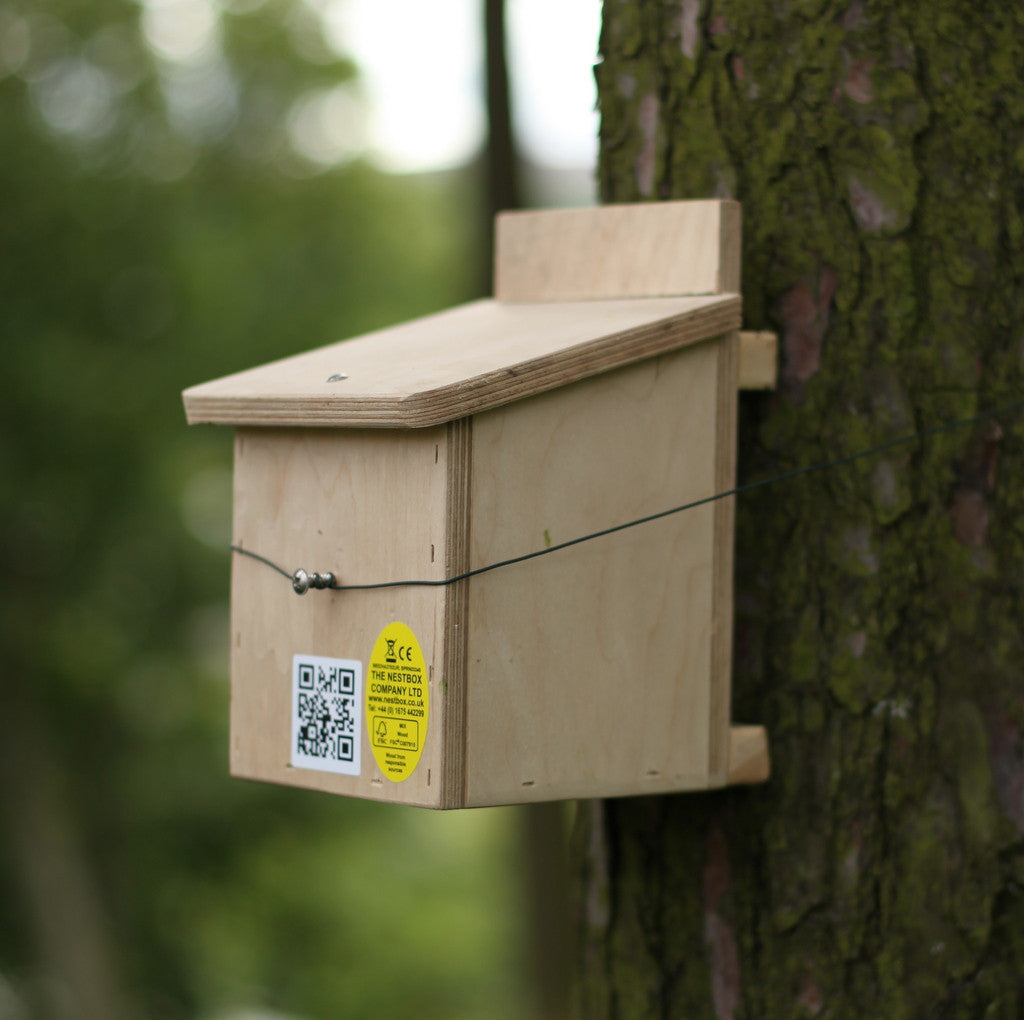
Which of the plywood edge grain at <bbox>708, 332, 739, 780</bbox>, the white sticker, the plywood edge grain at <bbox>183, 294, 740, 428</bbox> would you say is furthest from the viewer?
the plywood edge grain at <bbox>708, 332, 739, 780</bbox>

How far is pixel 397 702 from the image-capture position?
1.26m

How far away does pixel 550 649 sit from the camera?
1302mm

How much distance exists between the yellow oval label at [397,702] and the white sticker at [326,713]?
0.09 feet

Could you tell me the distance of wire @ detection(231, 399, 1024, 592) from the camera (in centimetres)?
125

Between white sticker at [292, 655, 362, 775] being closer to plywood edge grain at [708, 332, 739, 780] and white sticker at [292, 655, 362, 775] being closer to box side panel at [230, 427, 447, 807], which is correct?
box side panel at [230, 427, 447, 807]

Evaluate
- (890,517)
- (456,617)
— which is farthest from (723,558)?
(456,617)

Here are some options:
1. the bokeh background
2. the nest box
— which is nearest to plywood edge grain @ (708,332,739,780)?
the nest box

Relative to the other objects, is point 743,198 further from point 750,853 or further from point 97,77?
point 97,77

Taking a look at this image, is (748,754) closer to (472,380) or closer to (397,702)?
(397,702)

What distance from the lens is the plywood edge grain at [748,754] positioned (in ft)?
4.79

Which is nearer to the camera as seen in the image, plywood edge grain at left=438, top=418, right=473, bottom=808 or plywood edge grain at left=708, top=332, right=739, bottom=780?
plywood edge grain at left=438, top=418, right=473, bottom=808

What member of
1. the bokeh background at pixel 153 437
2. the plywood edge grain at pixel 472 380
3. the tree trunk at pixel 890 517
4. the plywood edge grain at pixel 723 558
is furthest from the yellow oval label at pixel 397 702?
the bokeh background at pixel 153 437

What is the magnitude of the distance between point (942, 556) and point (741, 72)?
2.00 feet

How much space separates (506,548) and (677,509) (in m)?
0.21
